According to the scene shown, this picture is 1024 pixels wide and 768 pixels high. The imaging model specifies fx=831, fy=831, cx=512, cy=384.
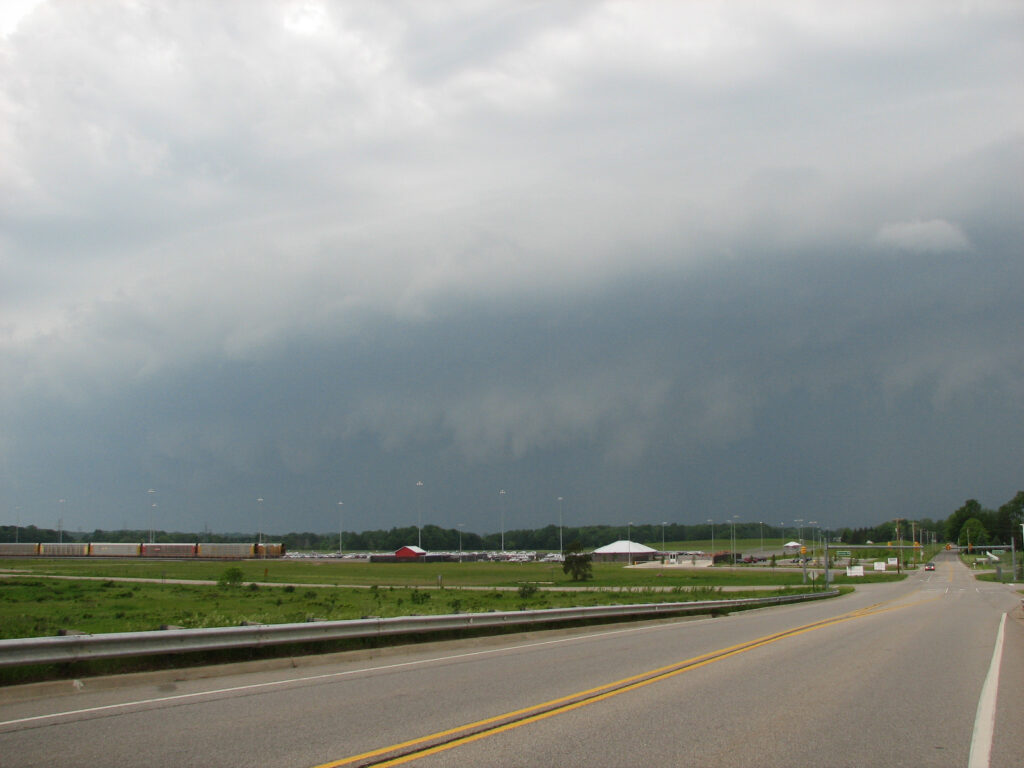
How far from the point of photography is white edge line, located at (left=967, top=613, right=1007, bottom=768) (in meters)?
8.98

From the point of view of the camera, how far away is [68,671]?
39.1 feet

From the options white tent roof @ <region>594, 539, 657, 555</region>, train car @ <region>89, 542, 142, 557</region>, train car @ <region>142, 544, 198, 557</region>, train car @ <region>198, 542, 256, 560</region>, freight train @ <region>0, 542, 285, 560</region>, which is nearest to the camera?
freight train @ <region>0, 542, 285, 560</region>

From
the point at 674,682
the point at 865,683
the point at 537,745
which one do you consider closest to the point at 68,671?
the point at 537,745

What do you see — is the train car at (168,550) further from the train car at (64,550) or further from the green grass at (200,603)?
the green grass at (200,603)

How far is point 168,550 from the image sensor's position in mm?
150500

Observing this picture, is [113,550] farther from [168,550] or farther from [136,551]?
[168,550]

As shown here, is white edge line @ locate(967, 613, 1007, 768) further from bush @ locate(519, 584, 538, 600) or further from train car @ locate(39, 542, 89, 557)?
train car @ locate(39, 542, 89, 557)

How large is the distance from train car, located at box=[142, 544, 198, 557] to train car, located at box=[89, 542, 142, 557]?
5.48ft

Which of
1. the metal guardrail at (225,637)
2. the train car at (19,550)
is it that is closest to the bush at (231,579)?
the metal guardrail at (225,637)

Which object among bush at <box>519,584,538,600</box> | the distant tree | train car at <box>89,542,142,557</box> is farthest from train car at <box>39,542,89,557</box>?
bush at <box>519,584,538,600</box>

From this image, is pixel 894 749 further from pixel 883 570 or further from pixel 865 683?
pixel 883 570

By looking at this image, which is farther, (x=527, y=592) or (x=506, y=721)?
(x=527, y=592)

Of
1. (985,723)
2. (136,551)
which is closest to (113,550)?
(136,551)

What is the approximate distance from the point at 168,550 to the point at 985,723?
157471mm
